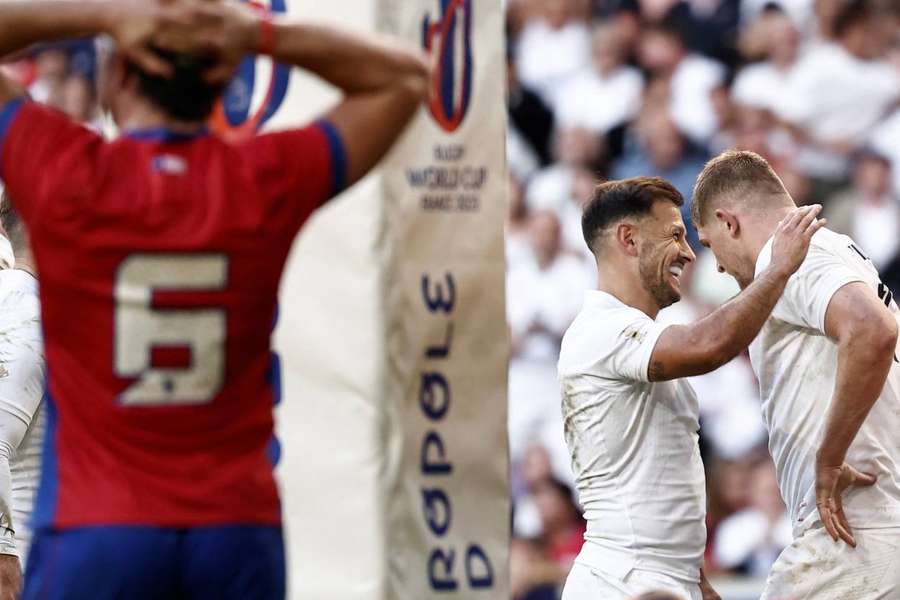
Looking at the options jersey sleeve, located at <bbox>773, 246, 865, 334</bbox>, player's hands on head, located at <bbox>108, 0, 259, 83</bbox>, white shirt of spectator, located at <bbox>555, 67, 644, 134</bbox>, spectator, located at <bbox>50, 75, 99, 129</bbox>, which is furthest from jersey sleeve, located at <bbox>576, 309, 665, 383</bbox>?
spectator, located at <bbox>50, 75, 99, 129</bbox>

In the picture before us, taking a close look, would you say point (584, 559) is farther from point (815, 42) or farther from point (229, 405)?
point (815, 42)

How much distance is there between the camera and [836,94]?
1018 centimetres

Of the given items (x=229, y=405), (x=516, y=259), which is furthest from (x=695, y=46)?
(x=229, y=405)

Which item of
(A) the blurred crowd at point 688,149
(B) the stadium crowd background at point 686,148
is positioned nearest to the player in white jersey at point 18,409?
(B) the stadium crowd background at point 686,148

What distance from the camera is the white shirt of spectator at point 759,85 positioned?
34.0 feet

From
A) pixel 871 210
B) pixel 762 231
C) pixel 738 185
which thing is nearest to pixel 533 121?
pixel 871 210

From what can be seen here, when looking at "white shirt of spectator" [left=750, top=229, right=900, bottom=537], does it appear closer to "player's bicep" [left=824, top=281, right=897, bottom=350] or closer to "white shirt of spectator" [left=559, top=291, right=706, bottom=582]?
"player's bicep" [left=824, top=281, right=897, bottom=350]

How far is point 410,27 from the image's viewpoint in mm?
4195

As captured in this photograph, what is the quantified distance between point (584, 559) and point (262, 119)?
1.98m

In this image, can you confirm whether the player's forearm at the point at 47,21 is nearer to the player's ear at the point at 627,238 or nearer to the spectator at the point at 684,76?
the player's ear at the point at 627,238

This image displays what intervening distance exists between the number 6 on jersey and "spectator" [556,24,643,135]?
7.93 metres

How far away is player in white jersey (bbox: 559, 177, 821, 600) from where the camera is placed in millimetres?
5051

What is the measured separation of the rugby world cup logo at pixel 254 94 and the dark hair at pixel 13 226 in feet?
5.84

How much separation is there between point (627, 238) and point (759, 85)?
5.25 m
